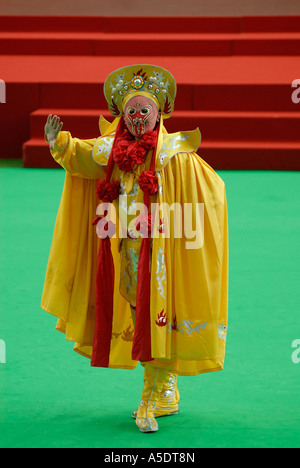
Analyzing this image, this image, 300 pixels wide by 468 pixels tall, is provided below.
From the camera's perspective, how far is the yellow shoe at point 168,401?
3125 mm

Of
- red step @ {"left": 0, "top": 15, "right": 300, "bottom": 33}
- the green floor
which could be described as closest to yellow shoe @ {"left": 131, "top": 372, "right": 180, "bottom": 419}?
the green floor

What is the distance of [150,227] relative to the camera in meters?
2.83

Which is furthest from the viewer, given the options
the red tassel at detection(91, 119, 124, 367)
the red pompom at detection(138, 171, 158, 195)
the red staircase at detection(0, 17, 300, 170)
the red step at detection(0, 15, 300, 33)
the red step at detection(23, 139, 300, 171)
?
the red step at detection(0, 15, 300, 33)

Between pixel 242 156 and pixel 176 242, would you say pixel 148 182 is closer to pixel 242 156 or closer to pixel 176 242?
pixel 176 242

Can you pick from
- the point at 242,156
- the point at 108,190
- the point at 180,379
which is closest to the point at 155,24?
the point at 242,156

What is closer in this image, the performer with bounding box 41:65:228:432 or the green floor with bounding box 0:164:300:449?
the performer with bounding box 41:65:228:432

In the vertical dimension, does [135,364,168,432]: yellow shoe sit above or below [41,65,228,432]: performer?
below

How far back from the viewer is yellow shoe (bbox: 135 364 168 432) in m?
3.00

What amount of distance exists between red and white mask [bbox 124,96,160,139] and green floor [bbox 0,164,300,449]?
1111 mm

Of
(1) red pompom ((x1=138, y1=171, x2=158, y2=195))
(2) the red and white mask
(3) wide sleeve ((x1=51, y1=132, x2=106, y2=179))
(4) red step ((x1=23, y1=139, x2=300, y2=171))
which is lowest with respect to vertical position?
(1) red pompom ((x1=138, y1=171, x2=158, y2=195))

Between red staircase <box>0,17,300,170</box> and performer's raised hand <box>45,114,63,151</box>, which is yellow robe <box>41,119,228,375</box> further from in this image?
red staircase <box>0,17,300,170</box>

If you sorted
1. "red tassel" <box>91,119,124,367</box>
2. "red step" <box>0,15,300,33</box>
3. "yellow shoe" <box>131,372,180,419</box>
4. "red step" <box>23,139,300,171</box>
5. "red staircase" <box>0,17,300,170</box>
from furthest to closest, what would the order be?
"red step" <box>0,15,300,33</box>
"red staircase" <box>0,17,300,170</box>
"red step" <box>23,139,300,171</box>
"yellow shoe" <box>131,372,180,419</box>
"red tassel" <box>91,119,124,367</box>

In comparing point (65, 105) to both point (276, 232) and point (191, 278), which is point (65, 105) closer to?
point (276, 232)

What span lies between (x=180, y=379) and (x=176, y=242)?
901 mm
